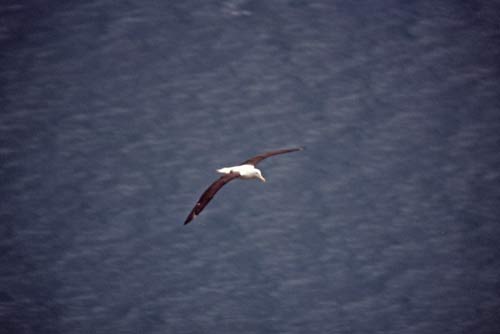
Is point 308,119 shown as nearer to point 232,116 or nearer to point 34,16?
point 232,116

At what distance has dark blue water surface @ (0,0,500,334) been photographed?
13250mm

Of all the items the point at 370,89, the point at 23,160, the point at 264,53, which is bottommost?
the point at 23,160

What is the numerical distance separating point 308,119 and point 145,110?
363cm

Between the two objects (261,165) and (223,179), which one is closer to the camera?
(223,179)

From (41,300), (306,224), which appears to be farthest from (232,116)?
(41,300)

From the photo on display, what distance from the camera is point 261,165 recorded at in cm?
1354

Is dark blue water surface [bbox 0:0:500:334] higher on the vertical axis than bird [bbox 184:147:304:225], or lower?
lower

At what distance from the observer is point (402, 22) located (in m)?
14.3

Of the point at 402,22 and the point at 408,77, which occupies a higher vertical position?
the point at 402,22

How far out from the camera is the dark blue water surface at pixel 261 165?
1325 cm

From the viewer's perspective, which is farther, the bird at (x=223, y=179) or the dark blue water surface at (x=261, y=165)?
the dark blue water surface at (x=261, y=165)

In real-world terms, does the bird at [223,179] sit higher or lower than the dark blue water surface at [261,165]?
higher

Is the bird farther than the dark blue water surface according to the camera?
No

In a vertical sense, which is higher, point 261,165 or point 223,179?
point 223,179
